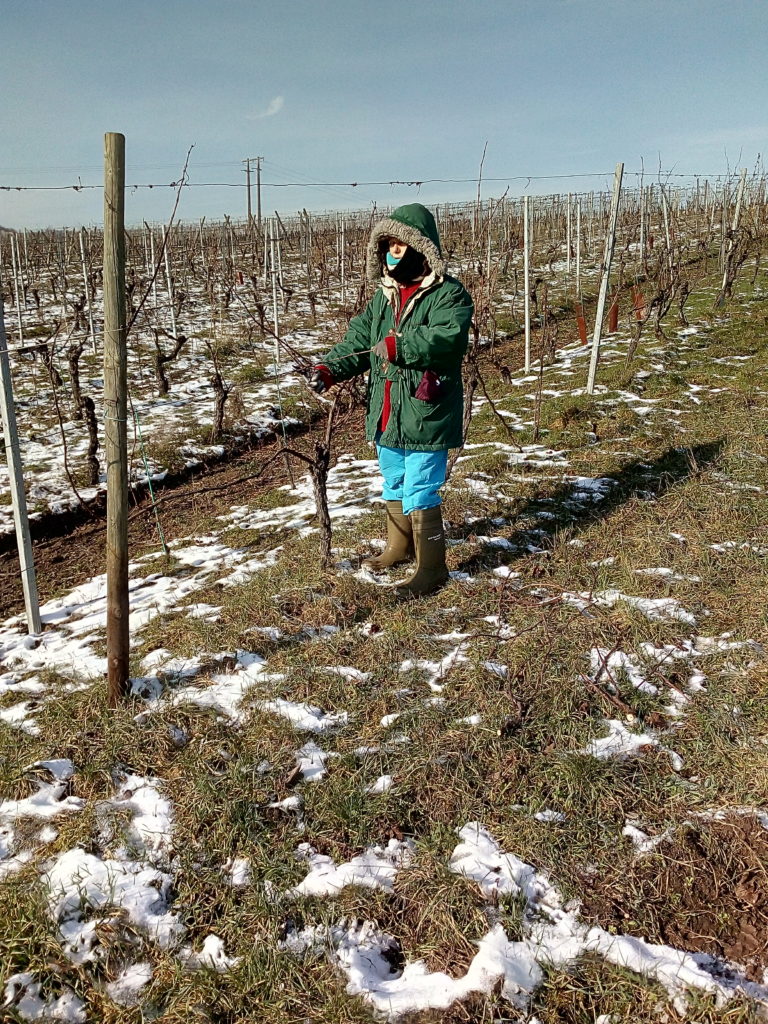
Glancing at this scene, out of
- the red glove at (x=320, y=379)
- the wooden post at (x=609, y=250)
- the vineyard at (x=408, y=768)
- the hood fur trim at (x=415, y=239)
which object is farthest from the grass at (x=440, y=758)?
the wooden post at (x=609, y=250)

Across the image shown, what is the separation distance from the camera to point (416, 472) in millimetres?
3154

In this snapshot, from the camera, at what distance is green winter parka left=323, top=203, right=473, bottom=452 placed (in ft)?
9.18

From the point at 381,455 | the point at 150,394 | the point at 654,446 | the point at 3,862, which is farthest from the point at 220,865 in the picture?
the point at 150,394

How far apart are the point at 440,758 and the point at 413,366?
1.63 metres

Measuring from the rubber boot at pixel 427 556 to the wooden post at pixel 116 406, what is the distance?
1.38 metres

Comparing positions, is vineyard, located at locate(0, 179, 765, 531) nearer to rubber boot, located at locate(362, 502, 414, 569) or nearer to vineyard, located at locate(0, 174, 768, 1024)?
rubber boot, located at locate(362, 502, 414, 569)

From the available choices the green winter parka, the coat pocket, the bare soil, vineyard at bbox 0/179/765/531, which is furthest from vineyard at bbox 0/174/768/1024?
vineyard at bbox 0/179/765/531

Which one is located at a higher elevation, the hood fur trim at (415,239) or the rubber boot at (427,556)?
the hood fur trim at (415,239)

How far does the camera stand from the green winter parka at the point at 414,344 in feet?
9.18

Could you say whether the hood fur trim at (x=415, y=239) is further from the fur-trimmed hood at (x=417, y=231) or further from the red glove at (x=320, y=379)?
the red glove at (x=320, y=379)

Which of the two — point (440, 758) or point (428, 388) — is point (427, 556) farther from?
point (440, 758)

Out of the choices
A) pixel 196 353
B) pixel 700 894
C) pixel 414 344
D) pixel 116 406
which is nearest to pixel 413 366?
pixel 414 344

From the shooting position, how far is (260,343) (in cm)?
1120

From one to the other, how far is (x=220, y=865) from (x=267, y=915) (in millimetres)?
242
